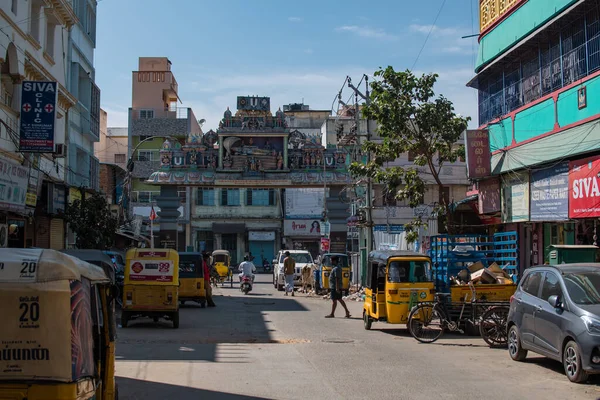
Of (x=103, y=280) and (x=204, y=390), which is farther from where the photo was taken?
(x=204, y=390)

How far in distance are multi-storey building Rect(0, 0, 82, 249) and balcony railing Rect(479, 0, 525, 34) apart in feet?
48.9

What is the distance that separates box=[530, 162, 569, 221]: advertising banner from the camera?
1916 centimetres

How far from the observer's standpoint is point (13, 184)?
21047 mm

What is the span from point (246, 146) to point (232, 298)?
15.2m

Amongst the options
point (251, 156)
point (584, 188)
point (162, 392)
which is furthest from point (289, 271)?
→ point (162, 392)

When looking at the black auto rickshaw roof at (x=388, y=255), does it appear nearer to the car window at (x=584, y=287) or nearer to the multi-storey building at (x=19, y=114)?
the car window at (x=584, y=287)

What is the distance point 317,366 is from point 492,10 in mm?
16794

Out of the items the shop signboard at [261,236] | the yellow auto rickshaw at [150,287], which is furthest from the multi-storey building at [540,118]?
the shop signboard at [261,236]

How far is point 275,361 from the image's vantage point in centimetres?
1345

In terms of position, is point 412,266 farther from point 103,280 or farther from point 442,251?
point 103,280

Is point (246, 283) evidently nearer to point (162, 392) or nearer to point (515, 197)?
point (515, 197)

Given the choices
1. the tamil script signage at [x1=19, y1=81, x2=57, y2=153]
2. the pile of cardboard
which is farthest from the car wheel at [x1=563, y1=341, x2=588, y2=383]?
the tamil script signage at [x1=19, y1=81, x2=57, y2=153]

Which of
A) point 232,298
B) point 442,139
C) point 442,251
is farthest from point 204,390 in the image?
point 232,298

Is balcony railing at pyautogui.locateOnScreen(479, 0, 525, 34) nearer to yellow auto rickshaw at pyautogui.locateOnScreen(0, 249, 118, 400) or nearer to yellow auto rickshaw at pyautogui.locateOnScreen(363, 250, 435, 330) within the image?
yellow auto rickshaw at pyautogui.locateOnScreen(363, 250, 435, 330)
